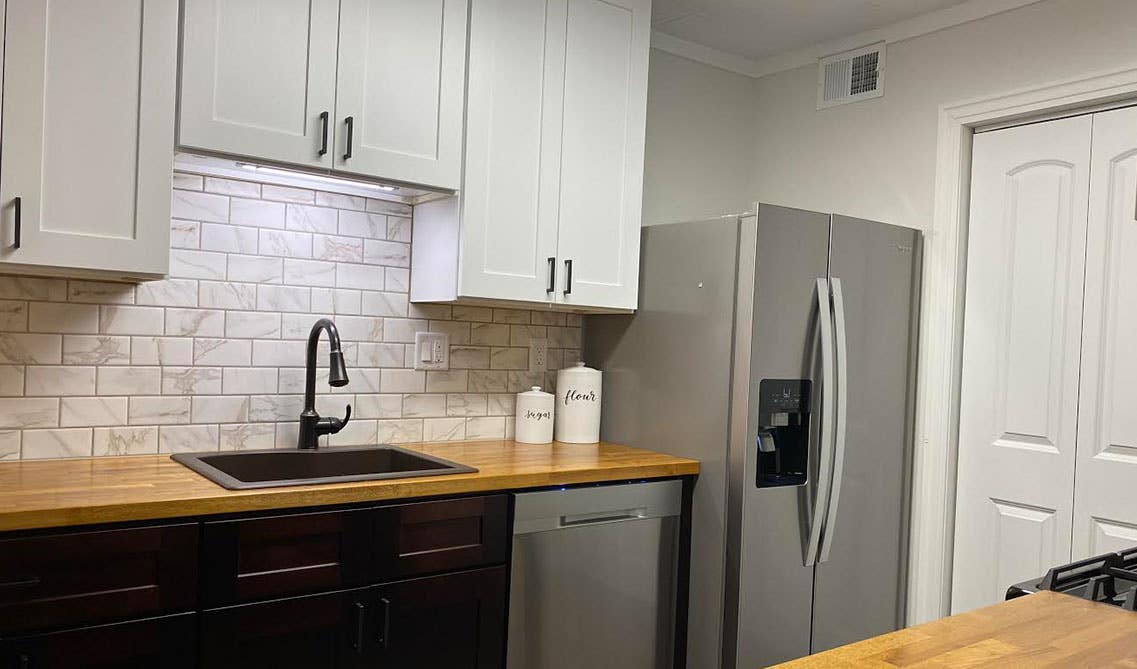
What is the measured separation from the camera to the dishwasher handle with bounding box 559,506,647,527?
8.29ft

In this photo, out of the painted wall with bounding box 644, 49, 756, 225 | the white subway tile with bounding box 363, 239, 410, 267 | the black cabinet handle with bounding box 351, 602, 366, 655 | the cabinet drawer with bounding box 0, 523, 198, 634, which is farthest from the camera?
the painted wall with bounding box 644, 49, 756, 225

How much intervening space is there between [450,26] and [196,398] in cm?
127

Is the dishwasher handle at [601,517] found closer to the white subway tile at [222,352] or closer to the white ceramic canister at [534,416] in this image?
the white ceramic canister at [534,416]

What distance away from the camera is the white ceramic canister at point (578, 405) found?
10.0 feet

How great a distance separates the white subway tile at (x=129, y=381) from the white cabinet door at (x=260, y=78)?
651mm

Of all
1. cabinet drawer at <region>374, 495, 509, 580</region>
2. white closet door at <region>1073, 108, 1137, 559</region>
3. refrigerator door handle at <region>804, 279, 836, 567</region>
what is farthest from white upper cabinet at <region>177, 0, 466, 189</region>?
white closet door at <region>1073, 108, 1137, 559</region>

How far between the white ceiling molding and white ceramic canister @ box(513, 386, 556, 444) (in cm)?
148

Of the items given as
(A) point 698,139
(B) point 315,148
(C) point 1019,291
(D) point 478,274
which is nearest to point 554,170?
(D) point 478,274

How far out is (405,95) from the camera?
8.14ft

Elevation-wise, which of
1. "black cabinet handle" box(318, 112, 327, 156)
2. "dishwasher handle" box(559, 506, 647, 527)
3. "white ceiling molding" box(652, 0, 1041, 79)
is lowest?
"dishwasher handle" box(559, 506, 647, 527)

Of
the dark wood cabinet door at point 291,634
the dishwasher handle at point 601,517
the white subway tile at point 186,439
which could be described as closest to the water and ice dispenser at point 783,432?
the dishwasher handle at point 601,517

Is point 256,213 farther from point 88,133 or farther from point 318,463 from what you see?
point 318,463

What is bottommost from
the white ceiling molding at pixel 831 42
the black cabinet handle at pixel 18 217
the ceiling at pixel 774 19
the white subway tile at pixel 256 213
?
the black cabinet handle at pixel 18 217

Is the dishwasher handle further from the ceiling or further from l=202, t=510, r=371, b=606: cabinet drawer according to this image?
the ceiling
